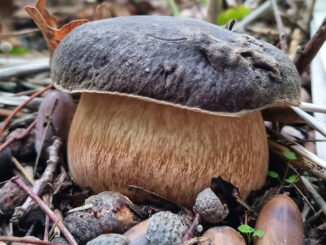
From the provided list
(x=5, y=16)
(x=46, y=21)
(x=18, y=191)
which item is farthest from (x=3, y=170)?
(x=5, y=16)

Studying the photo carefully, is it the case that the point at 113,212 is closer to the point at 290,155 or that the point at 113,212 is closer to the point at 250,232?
the point at 250,232

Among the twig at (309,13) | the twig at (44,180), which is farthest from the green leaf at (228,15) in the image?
the twig at (44,180)

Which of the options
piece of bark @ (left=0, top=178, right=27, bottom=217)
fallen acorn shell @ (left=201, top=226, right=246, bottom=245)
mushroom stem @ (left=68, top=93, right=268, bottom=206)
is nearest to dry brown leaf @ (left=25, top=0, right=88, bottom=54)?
mushroom stem @ (left=68, top=93, right=268, bottom=206)

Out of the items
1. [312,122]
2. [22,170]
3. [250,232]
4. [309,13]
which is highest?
[309,13]

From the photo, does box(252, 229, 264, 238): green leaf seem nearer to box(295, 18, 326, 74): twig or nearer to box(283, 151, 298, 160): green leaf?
box(283, 151, 298, 160): green leaf

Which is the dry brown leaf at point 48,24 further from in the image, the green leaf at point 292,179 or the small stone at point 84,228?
the green leaf at point 292,179

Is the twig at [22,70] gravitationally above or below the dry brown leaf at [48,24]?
below

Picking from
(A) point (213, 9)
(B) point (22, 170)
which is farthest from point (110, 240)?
(A) point (213, 9)
